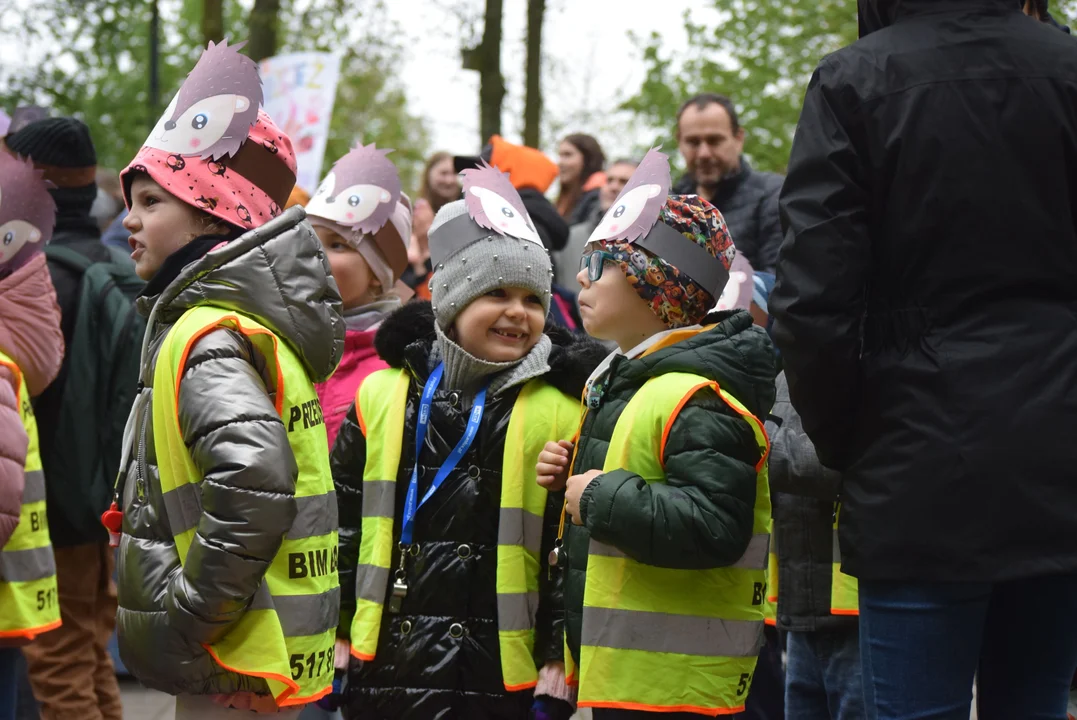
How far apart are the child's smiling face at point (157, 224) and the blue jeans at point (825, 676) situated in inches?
89.0

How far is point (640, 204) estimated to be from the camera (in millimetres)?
3771

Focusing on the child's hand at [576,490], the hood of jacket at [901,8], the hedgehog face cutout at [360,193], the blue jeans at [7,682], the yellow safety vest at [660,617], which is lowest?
the blue jeans at [7,682]

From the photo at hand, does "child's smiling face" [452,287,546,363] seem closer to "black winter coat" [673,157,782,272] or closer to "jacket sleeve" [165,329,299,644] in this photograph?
"jacket sleeve" [165,329,299,644]

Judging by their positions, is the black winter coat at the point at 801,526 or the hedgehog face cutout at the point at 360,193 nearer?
the black winter coat at the point at 801,526

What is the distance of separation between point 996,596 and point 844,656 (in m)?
1.46

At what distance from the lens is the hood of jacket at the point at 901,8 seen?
2.84m

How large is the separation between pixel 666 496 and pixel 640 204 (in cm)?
89

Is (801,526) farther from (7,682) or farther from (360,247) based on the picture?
(7,682)

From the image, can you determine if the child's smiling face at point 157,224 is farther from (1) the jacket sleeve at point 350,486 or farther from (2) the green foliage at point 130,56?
(2) the green foliage at point 130,56

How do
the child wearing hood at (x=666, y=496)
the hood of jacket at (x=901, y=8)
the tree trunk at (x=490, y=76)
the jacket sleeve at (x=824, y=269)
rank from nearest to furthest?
the jacket sleeve at (x=824, y=269)
the hood of jacket at (x=901, y=8)
the child wearing hood at (x=666, y=496)
the tree trunk at (x=490, y=76)

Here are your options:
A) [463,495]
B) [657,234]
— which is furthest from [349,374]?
[657,234]

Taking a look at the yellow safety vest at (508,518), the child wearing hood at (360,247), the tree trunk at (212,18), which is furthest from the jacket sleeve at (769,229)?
the tree trunk at (212,18)

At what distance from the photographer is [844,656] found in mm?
4164

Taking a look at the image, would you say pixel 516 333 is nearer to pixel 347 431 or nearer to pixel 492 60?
pixel 347 431
